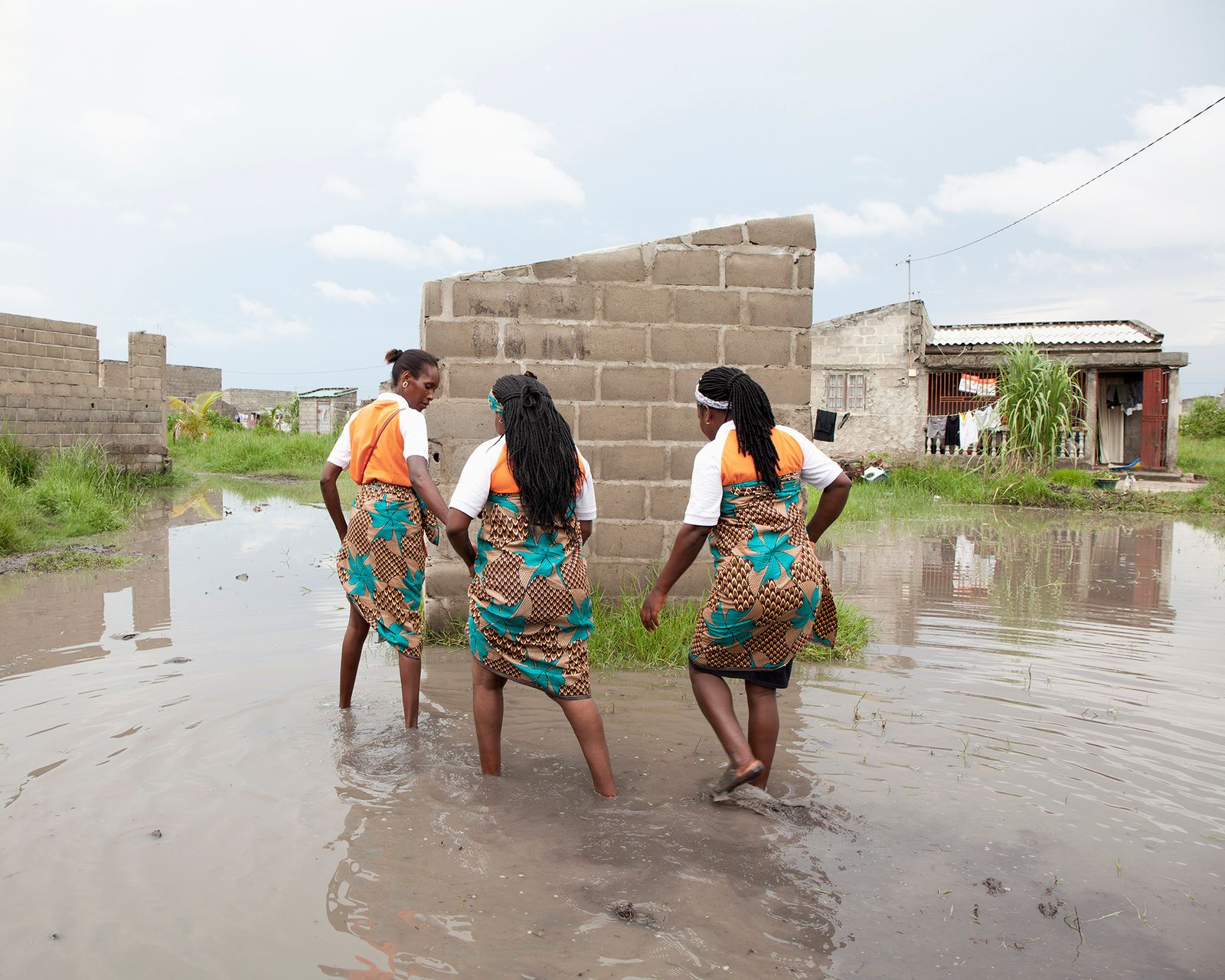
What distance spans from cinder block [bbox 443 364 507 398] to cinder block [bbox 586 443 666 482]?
78cm

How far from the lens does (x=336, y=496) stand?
180 inches

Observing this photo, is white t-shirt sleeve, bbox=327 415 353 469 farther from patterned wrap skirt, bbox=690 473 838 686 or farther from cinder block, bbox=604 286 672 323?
cinder block, bbox=604 286 672 323

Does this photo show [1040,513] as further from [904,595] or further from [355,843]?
[355,843]

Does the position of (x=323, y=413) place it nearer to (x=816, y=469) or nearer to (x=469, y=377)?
(x=469, y=377)

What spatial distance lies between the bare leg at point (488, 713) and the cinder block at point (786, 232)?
140 inches

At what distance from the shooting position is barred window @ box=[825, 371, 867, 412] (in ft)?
78.0

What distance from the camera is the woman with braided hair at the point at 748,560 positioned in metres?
3.34

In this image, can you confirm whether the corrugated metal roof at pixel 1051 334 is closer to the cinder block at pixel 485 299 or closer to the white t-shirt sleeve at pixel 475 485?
the cinder block at pixel 485 299

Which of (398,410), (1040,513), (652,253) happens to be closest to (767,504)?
(398,410)

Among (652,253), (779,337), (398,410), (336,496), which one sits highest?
(652,253)

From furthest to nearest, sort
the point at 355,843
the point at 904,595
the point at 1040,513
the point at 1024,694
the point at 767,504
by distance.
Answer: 1. the point at 1040,513
2. the point at 904,595
3. the point at 1024,694
4. the point at 767,504
5. the point at 355,843

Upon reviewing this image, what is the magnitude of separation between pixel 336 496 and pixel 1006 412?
16871 millimetres

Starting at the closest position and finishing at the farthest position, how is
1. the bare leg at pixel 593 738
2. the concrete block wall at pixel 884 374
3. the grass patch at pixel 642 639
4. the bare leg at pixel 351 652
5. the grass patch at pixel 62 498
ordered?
1. the bare leg at pixel 593 738
2. the bare leg at pixel 351 652
3. the grass patch at pixel 642 639
4. the grass patch at pixel 62 498
5. the concrete block wall at pixel 884 374

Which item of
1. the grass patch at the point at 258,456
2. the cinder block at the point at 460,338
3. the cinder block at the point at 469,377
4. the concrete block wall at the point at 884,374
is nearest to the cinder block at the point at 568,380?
the cinder block at the point at 469,377
